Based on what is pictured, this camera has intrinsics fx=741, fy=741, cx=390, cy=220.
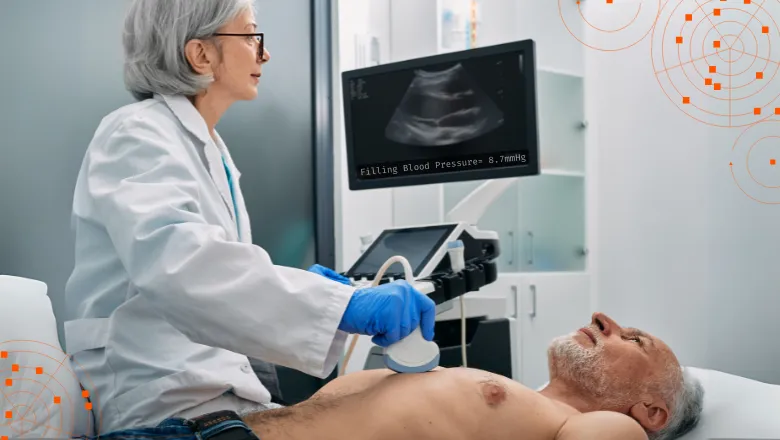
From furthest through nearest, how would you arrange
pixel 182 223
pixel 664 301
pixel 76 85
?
pixel 664 301 < pixel 76 85 < pixel 182 223

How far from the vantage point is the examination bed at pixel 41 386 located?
131 cm

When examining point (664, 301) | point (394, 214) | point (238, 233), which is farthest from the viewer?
point (394, 214)

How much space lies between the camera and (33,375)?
1.33m

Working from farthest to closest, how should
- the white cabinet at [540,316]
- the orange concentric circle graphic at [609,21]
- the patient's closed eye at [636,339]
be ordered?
the white cabinet at [540,316] → the orange concentric circle graphic at [609,21] → the patient's closed eye at [636,339]

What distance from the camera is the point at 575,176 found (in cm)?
314

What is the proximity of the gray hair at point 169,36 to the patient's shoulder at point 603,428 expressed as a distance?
103 cm

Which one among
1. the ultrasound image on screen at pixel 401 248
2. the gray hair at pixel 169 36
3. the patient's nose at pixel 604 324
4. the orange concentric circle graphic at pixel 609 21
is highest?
the orange concentric circle graphic at pixel 609 21

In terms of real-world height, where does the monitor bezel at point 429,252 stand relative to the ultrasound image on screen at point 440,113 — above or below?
below

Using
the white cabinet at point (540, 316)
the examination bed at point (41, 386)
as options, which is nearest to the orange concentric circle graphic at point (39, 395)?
the examination bed at point (41, 386)

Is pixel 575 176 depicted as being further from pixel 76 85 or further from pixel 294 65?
pixel 76 85

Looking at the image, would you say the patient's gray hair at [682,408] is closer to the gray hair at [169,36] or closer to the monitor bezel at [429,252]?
the monitor bezel at [429,252]

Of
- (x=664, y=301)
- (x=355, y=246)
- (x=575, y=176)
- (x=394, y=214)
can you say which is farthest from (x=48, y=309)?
(x=575, y=176)

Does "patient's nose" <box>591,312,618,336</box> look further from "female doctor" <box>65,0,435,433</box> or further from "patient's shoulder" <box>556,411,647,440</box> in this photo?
"female doctor" <box>65,0,435,433</box>

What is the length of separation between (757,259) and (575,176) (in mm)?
1092
